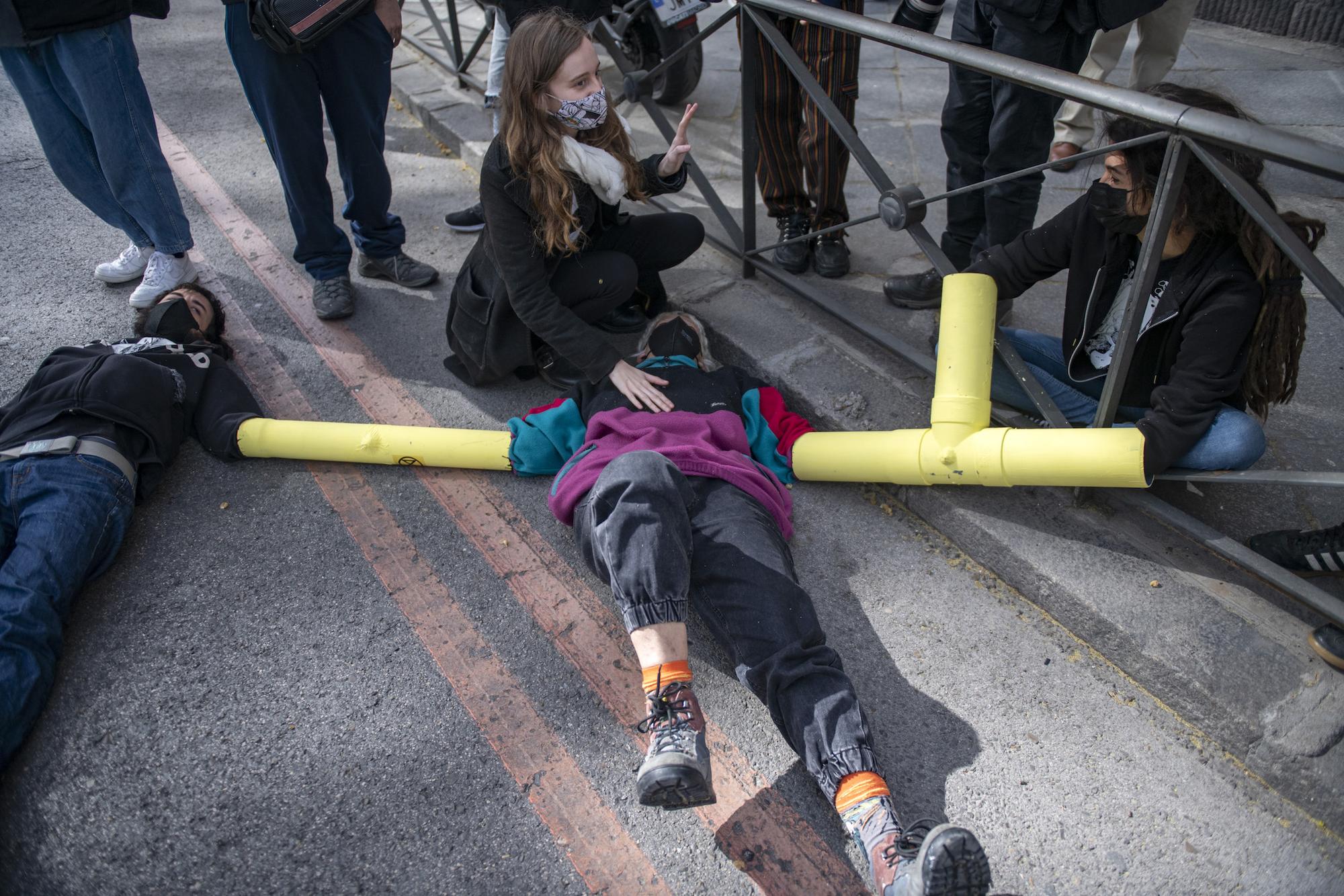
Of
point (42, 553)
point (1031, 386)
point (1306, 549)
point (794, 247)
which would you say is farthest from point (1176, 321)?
point (42, 553)

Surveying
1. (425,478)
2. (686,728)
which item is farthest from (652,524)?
(425,478)

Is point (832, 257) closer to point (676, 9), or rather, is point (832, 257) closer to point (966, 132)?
point (966, 132)

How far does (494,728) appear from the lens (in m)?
2.17

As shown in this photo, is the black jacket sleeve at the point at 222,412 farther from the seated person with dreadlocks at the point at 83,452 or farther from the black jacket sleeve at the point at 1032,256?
the black jacket sleeve at the point at 1032,256

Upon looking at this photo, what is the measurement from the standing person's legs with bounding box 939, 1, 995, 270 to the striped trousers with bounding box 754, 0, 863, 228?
38cm

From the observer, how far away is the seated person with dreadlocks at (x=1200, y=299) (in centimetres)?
206

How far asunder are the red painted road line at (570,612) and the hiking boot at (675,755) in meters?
0.10

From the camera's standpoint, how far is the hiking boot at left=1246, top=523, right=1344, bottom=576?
7.09 feet

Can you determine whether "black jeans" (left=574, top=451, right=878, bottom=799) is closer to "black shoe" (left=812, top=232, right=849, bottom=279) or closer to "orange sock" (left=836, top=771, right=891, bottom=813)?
"orange sock" (left=836, top=771, right=891, bottom=813)

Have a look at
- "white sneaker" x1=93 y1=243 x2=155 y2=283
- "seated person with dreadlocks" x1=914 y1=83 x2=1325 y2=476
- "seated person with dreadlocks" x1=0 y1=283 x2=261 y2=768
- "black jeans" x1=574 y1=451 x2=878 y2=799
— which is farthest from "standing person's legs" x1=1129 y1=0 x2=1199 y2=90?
"white sneaker" x1=93 y1=243 x2=155 y2=283

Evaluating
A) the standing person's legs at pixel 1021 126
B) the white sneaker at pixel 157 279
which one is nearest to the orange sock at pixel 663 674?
the standing person's legs at pixel 1021 126

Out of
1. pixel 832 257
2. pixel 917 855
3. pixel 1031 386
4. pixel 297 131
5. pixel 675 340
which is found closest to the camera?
pixel 917 855

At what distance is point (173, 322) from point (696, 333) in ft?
6.20

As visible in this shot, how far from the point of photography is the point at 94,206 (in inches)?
140
